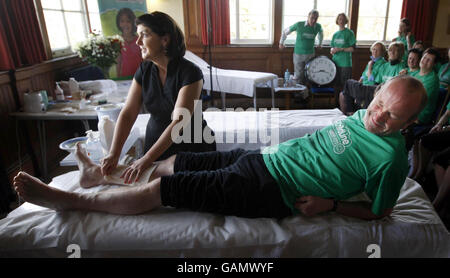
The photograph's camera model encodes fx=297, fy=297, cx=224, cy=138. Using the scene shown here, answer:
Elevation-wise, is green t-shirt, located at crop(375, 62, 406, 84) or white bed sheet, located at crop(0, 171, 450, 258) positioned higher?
green t-shirt, located at crop(375, 62, 406, 84)

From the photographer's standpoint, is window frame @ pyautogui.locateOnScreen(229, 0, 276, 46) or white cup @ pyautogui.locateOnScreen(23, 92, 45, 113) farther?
window frame @ pyautogui.locateOnScreen(229, 0, 276, 46)

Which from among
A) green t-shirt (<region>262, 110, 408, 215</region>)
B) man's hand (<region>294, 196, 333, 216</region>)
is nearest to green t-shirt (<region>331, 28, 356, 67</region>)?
green t-shirt (<region>262, 110, 408, 215</region>)

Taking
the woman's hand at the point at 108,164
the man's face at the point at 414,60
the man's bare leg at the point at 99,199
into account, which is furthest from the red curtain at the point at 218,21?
the man's bare leg at the point at 99,199

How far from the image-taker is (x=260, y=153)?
1.36 m

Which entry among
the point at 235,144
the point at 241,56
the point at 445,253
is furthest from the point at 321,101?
the point at 445,253

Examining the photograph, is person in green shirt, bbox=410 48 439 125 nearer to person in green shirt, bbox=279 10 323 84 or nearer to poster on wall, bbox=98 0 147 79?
person in green shirt, bbox=279 10 323 84

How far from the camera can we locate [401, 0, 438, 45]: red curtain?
5.26m

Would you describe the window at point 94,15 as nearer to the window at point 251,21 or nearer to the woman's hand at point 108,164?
the window at point 251,21

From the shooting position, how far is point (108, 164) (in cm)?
143

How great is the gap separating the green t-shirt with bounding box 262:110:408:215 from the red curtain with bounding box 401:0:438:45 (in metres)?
5.31

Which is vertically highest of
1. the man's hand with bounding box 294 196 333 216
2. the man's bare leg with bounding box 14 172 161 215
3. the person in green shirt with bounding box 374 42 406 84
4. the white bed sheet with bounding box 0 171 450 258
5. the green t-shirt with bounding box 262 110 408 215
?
the person in green shirt with bounding box 374 42 406 84

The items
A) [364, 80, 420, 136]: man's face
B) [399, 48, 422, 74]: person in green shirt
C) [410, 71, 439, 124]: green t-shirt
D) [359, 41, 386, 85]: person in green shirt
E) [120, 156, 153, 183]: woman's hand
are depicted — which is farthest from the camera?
[359, 41, 386, 85]: person in green shirt
